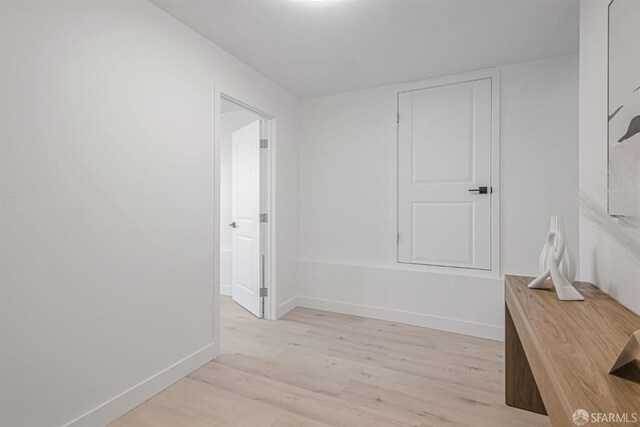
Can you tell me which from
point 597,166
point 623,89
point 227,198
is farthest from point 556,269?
point 227,198

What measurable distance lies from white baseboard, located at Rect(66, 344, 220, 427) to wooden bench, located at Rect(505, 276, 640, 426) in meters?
1.96

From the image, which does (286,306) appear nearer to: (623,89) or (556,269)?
(556,269)

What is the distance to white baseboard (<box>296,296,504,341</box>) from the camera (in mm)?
2664

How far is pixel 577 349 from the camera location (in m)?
0.86

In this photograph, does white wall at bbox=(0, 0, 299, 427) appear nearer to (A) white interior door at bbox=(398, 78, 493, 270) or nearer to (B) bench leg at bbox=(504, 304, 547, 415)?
(A) white interior door at bbox=(398, 78, 493, 270)

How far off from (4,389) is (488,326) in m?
3.09

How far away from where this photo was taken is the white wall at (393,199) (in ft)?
8.21

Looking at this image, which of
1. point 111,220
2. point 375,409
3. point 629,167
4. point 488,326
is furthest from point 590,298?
point 111,220

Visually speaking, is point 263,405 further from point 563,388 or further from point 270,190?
point 270,190

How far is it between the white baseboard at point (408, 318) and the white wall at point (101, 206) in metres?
1.37

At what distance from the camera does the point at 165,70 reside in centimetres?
194

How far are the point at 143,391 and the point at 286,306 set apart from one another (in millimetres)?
1626

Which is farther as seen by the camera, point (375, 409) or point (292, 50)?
point (292, 50)

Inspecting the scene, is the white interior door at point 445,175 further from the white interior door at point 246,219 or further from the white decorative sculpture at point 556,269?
the white interior door at point 246,219
